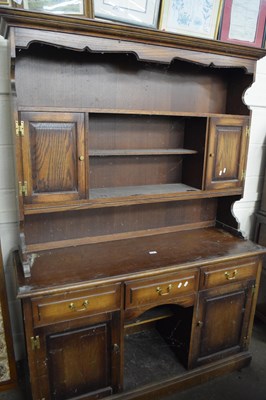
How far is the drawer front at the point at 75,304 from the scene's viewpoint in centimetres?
141

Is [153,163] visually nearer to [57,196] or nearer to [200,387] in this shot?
[57,196]

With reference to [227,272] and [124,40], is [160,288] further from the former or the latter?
[124,40]

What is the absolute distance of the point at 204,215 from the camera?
2262 millimetres

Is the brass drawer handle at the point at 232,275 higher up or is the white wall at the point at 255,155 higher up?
the white wall at the point at 255,155

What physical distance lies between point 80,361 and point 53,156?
107 cm

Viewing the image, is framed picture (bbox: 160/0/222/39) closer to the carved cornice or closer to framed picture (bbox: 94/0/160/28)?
framed picture (bbox: 94/0/160/28)

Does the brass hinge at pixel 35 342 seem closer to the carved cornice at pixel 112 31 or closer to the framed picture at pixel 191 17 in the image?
the carved cornice at pixel 112 31

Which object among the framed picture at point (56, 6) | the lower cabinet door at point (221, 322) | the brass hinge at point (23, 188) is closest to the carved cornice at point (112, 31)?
the framed picture at point (56, 6)

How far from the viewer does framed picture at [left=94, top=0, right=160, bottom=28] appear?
1.69 meters

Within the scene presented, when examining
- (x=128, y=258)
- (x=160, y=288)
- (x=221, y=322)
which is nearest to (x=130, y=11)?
(x=128, y=258)

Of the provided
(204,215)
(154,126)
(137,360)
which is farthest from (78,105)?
(137,360)

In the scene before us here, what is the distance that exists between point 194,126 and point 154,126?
0.26m

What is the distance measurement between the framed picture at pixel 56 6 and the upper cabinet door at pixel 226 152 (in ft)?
3.18

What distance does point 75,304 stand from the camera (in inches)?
57.6
